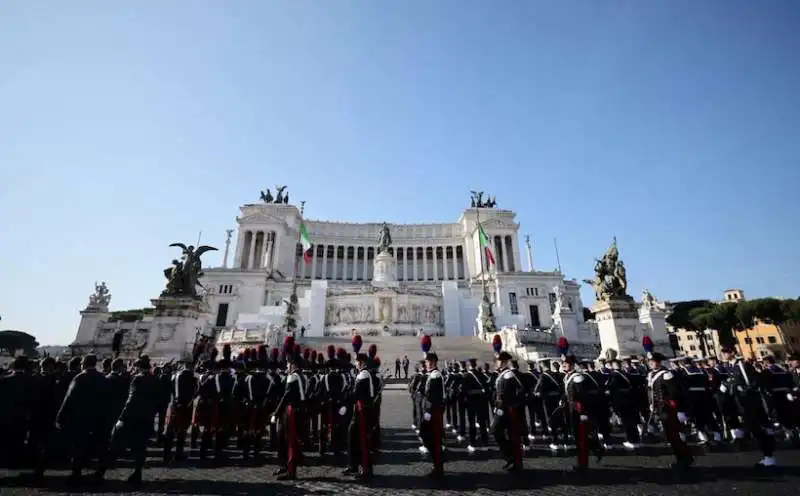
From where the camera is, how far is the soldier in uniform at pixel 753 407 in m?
7.21

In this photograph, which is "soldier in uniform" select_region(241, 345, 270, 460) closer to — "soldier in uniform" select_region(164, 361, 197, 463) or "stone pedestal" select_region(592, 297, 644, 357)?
"soldier in uniform" select_region(164, 361, 197, 463)

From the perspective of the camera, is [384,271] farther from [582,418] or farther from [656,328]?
[582,418]

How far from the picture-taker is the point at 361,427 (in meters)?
6.99

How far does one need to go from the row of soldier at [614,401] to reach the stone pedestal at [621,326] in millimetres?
6121

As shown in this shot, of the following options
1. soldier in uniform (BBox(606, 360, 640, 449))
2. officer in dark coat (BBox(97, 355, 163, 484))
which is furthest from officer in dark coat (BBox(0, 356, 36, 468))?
soldier in uniform (BBox(606, 360, 640, 449))

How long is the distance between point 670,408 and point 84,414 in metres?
10.9

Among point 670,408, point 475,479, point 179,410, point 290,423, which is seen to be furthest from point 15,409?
point 670,408

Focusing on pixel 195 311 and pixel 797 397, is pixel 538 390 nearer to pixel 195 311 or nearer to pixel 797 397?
pixel 797 397

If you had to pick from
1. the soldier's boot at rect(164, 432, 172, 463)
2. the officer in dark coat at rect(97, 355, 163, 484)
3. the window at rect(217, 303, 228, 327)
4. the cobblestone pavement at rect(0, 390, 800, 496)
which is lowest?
the cobblestone pavement at rect(0, 390, 800, 496)

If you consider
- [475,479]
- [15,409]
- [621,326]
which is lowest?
[475,479]

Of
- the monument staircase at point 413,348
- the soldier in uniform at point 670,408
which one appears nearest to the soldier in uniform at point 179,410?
the soldier in uniform at point 670,408

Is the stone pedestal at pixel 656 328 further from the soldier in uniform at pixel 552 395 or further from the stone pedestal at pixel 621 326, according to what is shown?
the soldier in uniform at pixel 552 395

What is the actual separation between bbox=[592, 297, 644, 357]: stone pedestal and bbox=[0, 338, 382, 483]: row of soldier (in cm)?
1416

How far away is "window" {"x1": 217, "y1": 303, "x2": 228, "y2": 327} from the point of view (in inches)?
2180
